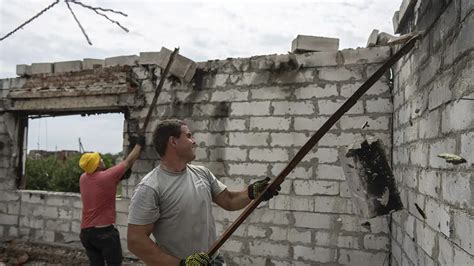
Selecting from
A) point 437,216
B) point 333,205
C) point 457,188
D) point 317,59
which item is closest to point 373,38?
point 317,59

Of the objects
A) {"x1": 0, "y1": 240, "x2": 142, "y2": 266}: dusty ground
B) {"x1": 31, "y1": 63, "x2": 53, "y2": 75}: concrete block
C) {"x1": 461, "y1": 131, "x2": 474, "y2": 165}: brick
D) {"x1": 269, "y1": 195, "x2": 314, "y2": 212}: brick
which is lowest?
{"x1": 0, "y1": 240, "x2": 142, "y2": 266}: dusty ground

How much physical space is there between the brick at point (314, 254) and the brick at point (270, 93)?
5.55 feet

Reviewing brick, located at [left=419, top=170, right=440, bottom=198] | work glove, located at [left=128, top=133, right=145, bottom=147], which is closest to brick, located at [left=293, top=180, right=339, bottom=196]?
brick, located at [left=419, top=170, right=440, bottom=198]

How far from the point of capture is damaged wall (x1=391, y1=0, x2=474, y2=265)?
5.96 feet

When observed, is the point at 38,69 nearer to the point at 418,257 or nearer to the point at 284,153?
the point at 284,153

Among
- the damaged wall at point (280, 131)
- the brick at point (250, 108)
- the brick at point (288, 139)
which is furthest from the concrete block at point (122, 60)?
the brick at point (288, 139)

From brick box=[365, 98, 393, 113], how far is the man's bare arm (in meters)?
2.79

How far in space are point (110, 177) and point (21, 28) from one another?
2.71m

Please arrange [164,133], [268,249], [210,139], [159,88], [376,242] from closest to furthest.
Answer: [164,133] < [376,242] < [268,249] < [210,139] < [159,88]

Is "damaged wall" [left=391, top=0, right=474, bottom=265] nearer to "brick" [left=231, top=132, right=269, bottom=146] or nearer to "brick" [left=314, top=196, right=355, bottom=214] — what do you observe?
"brick" [left=314, top=196, right=355, bottom=214]

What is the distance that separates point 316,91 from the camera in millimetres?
4578

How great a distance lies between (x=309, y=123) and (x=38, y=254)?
4.49m

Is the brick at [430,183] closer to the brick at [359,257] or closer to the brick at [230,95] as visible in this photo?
the brick at [359,257]

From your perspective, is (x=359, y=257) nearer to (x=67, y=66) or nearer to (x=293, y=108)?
(x=293, y=108)
